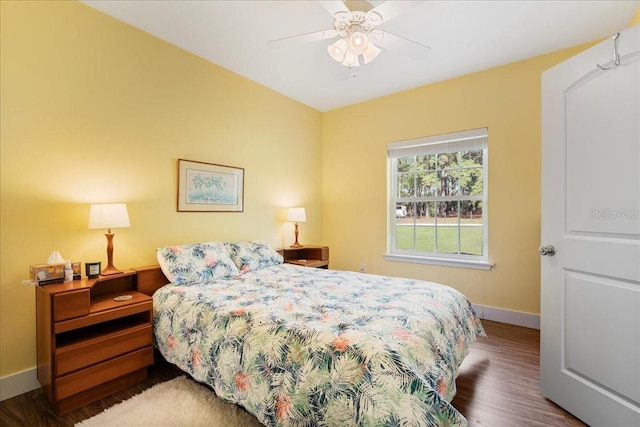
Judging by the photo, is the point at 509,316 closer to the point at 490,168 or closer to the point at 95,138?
the point at 490,168

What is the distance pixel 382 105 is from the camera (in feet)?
13.6

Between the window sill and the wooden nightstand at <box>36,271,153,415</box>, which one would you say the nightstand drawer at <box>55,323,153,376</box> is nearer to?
the wooden nightstand at <box>36,271,153,415</box>

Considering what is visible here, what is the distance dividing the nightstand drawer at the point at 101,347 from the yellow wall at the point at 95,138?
0.55 meters

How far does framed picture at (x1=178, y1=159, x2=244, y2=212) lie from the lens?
2.97 m

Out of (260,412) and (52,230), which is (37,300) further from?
(260,412)

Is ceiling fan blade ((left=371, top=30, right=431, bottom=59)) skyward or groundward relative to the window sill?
skyward

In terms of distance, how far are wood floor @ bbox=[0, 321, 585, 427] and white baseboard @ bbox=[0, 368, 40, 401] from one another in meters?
0.04

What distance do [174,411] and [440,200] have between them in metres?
3.40

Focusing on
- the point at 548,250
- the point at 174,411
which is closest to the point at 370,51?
the point at 548,250

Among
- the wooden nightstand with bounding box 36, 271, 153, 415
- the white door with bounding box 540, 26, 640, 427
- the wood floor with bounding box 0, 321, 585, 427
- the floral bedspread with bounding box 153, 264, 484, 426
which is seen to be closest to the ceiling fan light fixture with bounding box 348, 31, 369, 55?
the white door with bounding box 540, 26, 640, 427

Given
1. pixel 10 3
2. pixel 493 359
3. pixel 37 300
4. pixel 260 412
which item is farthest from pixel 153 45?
pixel 493 359

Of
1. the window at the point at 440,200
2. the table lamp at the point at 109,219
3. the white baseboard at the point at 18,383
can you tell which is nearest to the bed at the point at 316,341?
the table lamp at the point at 109,219

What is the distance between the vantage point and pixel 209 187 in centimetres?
Answer: 319

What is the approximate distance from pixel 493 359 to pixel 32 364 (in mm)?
3476
